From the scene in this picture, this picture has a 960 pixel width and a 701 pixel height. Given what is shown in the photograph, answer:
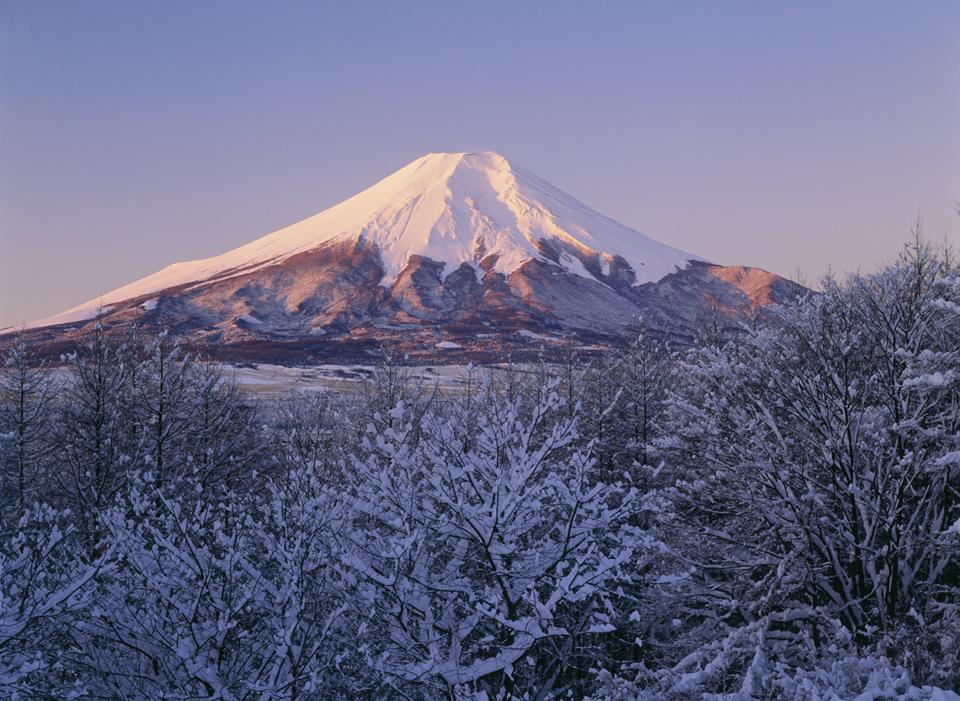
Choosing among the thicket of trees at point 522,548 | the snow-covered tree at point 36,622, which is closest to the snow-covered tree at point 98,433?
the thicket of trees at point 522,548

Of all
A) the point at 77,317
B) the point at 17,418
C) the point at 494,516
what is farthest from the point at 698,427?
the point at 77,317

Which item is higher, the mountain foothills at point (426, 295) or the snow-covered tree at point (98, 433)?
the mountain foothills at point (426, 295)

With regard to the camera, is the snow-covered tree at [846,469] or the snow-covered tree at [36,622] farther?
the snow-covered tree at [846,469]

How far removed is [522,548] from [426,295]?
15462 cm

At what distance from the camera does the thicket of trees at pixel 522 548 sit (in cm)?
790

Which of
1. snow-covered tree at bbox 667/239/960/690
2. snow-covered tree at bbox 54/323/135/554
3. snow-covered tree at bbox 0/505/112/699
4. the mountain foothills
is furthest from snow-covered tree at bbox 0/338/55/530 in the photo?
the mountain foothills

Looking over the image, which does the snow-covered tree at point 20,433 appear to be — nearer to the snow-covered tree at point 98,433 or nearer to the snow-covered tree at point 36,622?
the snow-covered tree at point 98,433

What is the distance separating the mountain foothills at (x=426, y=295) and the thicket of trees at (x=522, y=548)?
313ft

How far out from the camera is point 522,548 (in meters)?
9.76

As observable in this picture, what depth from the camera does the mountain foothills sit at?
131750 millimetres

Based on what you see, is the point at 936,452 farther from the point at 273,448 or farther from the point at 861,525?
the point at 273,448

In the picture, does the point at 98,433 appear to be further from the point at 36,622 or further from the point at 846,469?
the point at 846,469

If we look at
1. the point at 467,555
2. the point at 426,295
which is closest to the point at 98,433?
the point at 467,555

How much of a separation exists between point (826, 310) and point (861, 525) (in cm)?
388
